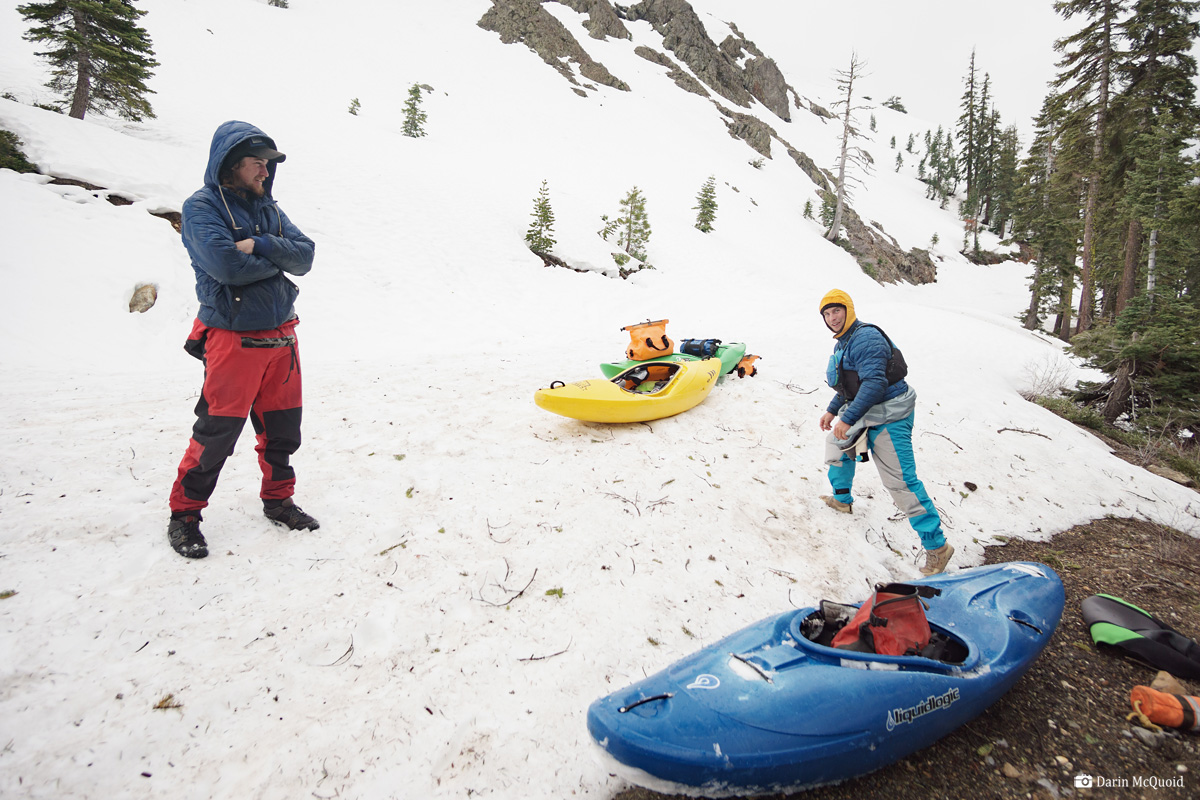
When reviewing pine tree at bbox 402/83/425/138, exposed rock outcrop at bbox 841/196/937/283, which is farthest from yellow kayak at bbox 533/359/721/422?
exposed rock outcrop at bbox 841/196/937/283

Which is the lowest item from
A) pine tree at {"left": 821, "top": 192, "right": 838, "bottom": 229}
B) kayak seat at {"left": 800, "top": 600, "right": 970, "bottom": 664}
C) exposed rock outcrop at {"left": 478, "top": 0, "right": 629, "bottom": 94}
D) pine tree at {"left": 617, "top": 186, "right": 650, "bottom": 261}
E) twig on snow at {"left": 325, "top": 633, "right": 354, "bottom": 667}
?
twig on snow at {"left": 325, "top": 633, "right": 354, "bottom": 667}

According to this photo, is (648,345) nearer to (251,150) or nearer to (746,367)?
(746,367)

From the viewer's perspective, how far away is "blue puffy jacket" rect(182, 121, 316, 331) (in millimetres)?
2832

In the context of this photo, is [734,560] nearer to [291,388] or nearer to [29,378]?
[291,388]

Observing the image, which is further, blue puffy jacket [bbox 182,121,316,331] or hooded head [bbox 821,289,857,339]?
hooded head [bbox 821,289,857,339]

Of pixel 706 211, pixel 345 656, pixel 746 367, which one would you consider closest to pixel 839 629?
pixel 345 656

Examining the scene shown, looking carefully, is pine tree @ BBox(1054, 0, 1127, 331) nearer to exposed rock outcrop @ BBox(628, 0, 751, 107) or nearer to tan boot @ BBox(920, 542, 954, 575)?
tan boot @ BBox(920, 542, 954, 575)

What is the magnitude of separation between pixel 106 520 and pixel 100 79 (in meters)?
17.9

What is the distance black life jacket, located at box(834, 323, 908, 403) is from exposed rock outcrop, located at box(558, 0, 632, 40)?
61.5 meters

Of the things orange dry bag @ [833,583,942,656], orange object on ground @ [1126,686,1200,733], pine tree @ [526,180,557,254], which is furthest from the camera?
pine tree @ [526,180,557,254]

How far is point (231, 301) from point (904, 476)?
528 centimetres

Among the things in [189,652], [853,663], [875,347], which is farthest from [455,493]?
[875,347]

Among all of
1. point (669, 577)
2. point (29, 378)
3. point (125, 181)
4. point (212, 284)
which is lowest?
point (669, 577)

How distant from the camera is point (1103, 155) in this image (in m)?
14.6
